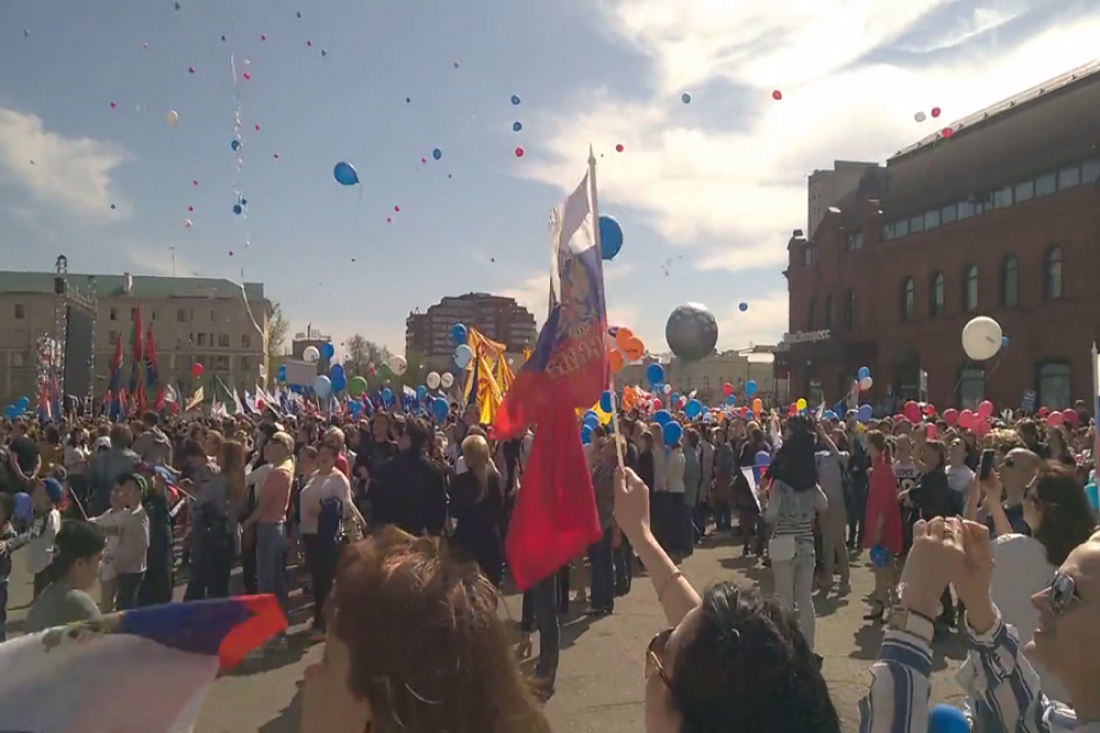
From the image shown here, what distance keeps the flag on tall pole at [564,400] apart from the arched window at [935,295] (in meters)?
37.8

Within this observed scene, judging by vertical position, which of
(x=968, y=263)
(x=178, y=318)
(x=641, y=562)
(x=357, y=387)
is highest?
(x=178, y=318)

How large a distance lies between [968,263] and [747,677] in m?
39.4

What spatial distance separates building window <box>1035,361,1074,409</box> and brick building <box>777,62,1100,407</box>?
0.05 m

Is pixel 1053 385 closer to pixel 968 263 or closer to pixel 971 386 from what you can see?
pixel 971 386

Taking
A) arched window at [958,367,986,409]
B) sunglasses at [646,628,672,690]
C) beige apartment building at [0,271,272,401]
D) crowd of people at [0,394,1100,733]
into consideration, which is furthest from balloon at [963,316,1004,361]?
beige apartment building at [0,271,272,401]

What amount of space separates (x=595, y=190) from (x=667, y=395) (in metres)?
20.8

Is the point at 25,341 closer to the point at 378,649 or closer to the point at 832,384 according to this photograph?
the point at 832,384

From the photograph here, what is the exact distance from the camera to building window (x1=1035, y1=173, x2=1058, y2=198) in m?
31.9

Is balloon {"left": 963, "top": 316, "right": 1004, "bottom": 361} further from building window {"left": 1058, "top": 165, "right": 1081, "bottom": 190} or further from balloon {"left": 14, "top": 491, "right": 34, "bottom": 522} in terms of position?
building window {"left": 1058, "top": 165, "right": 1081, "bottom": 190}

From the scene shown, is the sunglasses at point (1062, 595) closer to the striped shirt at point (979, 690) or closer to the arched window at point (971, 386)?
the striped shirt at point (979, 690)

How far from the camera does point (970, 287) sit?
36.5 m

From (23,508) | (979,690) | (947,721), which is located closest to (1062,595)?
→ (947,721)

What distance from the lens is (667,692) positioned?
1.62 meters

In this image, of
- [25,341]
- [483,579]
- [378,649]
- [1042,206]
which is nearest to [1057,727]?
[483,579]
